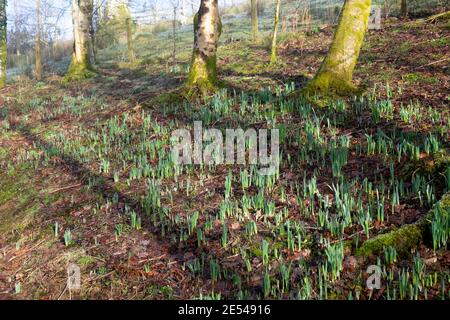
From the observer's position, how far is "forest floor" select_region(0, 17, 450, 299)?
305cm

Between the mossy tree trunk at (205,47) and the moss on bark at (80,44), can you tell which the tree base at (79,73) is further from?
the mossy tree trunk at (205,47)

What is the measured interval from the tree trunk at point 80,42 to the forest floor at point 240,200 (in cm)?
825

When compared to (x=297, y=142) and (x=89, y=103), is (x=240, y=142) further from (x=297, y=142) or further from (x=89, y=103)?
(x=89, y=103)

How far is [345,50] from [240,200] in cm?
403

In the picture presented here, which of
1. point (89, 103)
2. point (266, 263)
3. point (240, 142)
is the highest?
point (89, 103)

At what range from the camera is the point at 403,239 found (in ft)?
10.0

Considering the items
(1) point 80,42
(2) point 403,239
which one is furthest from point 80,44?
(2) point 403,239

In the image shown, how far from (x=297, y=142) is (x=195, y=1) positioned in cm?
1492

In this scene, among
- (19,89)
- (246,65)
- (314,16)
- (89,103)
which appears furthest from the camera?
(314,16)

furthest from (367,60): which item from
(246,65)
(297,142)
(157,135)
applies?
(157,135)

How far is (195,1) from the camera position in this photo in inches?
720

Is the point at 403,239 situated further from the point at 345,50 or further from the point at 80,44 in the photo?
the point at 80,44

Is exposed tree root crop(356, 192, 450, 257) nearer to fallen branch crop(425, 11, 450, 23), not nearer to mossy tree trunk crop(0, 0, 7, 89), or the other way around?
fallen branch crop(425, 11, 450, 23)

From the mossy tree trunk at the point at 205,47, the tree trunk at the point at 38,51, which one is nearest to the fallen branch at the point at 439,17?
the mossy tree trunk at the point at 205,47
